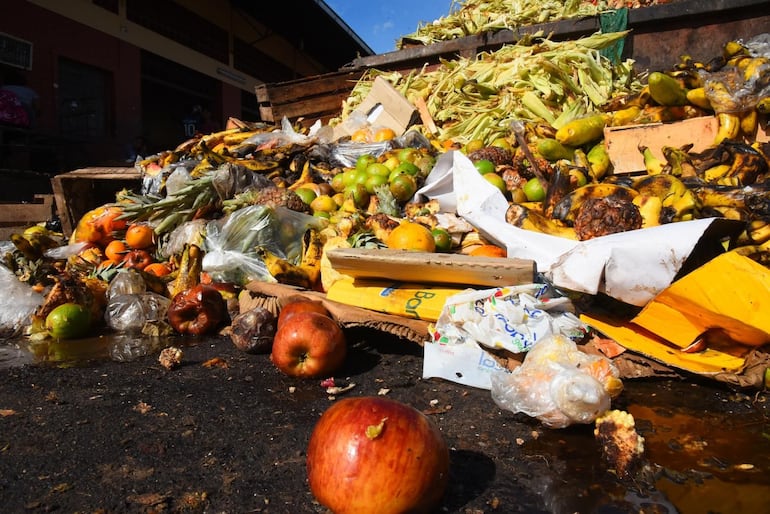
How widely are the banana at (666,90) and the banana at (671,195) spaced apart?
1.41m

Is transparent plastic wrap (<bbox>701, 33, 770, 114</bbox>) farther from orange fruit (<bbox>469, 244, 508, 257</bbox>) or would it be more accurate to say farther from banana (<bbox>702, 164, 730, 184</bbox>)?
orange fruit (<bbox>469, 244, 508, 257</bbox>)

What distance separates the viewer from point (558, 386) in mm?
1840

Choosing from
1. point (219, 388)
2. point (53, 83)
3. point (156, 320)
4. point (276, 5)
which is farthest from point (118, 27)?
point (219, 388)

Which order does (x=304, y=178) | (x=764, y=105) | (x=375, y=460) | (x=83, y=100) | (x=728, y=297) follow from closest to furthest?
(x=375, y=460) < (x=728, y=297) < (x=764, y=105) < (x=304, y=178) < (x=83, y=100)

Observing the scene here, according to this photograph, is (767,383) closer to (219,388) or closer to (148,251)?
(219,388)

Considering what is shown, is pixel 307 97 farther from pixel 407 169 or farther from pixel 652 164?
pixel 652 164

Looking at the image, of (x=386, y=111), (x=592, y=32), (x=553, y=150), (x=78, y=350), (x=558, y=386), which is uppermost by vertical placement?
(x=592, y=32)

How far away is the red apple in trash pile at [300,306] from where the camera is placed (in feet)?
9.61

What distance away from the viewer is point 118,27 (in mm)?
10641

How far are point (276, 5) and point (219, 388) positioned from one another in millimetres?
15667

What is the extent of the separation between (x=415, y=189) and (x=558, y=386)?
107 inches

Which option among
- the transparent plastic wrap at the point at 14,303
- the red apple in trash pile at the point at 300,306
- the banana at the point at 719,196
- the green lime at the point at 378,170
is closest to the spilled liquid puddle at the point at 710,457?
the banana at the point at 719,196

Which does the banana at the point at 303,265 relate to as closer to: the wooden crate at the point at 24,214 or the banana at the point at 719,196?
the banana at the point at 719,196

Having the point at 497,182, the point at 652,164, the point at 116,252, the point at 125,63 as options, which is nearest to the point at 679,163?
the point at 652,164
